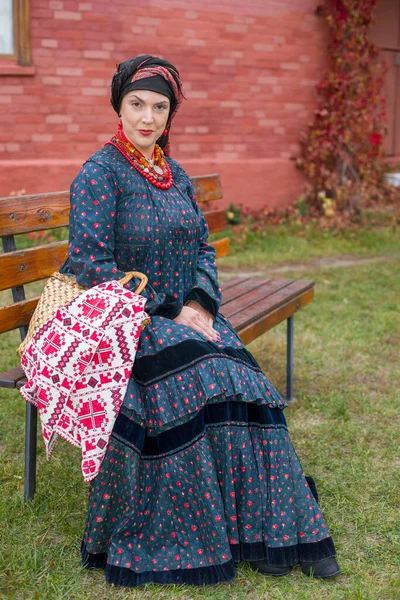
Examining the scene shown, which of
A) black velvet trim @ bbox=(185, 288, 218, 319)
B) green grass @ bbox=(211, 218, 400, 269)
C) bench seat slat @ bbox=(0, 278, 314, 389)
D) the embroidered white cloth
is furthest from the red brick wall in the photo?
the embroidered white cloth

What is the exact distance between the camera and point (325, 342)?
17.8 ft

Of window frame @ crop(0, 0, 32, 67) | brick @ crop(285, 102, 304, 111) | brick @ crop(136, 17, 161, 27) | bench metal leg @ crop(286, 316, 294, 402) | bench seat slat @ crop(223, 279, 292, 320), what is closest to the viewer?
bench seat slat @ crop(223, 279, 292, 320)

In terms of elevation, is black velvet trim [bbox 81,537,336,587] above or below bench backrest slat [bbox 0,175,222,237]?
below

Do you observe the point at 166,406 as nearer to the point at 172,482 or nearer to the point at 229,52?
the point at 172,482

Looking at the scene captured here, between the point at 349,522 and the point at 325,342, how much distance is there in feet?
7.87

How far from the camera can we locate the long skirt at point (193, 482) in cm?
265

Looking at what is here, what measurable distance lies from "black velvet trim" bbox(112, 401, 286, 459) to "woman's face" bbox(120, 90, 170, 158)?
1044 millimetres

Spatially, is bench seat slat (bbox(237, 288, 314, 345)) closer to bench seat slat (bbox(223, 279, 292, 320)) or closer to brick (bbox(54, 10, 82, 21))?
bench seat slat (bbox(223, 279, 292, 320))

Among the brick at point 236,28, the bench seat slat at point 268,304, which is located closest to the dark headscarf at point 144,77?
the bench seat slat at point 268,304

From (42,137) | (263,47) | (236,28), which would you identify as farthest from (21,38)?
(263,47)

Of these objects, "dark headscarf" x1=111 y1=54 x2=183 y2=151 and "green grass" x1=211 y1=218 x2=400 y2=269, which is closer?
"dark headscarf" x1=111 y1=54 x2=183 y2=151

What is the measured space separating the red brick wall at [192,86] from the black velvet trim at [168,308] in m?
5.36

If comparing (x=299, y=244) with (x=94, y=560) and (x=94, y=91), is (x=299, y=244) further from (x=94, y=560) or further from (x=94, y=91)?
(x=94, y=560)

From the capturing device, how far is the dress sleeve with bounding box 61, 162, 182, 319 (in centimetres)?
274
